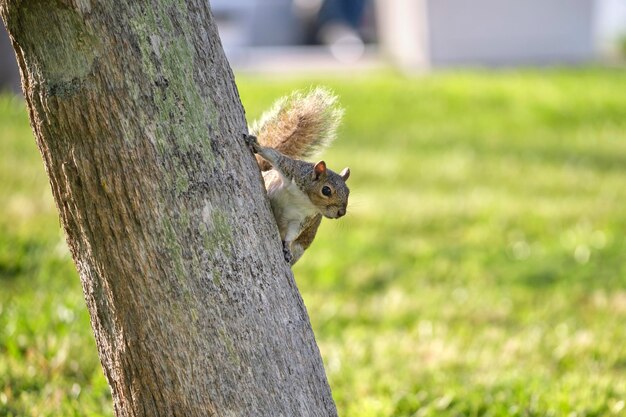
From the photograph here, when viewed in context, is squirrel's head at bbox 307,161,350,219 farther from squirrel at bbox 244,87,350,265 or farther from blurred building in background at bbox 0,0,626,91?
blurred building in background at bbox 0,0,626,91

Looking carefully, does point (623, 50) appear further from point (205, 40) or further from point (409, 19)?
point (205, 40)

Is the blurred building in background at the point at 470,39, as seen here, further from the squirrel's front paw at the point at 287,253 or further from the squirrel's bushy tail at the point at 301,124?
the squirrel's front paw at the point at 287,253

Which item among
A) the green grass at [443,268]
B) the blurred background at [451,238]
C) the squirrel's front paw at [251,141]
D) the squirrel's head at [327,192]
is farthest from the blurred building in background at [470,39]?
the squirrel's front paw at [251,141]

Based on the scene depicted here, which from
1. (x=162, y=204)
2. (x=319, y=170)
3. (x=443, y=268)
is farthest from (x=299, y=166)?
(x=443, y=268)

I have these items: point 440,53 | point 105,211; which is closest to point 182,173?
point 105,211

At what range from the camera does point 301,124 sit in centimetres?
253

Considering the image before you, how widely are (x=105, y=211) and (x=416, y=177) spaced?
16.5ft

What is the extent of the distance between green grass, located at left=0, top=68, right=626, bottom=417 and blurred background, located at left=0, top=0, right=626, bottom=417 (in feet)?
0.04

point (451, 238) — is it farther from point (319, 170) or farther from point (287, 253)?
point (287, 253)

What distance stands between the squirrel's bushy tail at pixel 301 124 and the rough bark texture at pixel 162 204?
16.4 inches

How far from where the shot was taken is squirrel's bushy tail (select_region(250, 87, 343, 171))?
2498mm

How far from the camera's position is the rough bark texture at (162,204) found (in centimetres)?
192

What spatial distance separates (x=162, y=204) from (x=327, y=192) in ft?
2.48

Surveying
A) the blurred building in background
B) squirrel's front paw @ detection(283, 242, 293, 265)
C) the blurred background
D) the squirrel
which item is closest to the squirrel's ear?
the squirrel
